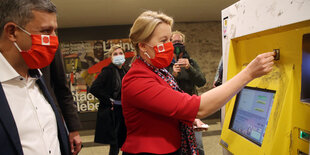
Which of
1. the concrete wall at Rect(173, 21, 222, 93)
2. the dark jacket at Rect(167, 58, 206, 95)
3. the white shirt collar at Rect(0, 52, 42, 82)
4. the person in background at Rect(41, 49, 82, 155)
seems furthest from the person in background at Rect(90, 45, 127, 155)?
the concrete wall at Rect(173, 21, 222, 93)

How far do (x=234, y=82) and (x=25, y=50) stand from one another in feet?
3.29

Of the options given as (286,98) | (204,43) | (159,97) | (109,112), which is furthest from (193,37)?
(159,97)

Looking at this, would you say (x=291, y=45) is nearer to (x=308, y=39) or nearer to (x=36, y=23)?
(x=308, y=39)

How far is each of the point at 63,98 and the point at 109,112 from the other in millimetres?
1721

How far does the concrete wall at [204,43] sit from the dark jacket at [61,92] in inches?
205

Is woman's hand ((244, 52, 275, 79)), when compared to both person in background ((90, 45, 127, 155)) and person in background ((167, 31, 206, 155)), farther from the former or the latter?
person in background ((90, 45, 127, 155))

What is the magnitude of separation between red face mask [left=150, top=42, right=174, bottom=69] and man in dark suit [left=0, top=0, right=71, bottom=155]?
544 mm

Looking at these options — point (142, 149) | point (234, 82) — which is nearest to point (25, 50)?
point (142, 149)

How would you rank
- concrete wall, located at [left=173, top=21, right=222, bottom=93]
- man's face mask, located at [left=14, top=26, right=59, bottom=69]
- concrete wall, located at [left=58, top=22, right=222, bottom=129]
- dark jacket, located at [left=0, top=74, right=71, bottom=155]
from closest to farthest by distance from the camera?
A: dark jacket, located at [left=0, top=74, right=71, bottom=155] → man's face mask, located at [left=14, top=26, right=59, bottom=69] → concrete wall, located at [left=58, top=22, right=222, bottom=129] → concrete wall, located at [left=173, top=21, right=222, bottom=93]

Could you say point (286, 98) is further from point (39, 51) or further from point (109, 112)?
point (109, 112)

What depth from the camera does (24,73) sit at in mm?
1119

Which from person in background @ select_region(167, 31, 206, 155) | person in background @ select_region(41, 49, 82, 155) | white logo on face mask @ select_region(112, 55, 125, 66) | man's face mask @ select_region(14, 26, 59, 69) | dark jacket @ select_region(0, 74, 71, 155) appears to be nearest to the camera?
dark jacket @ select_region(0, 74, 71, 155)

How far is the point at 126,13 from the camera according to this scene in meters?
5.05

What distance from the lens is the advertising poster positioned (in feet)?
20.5
